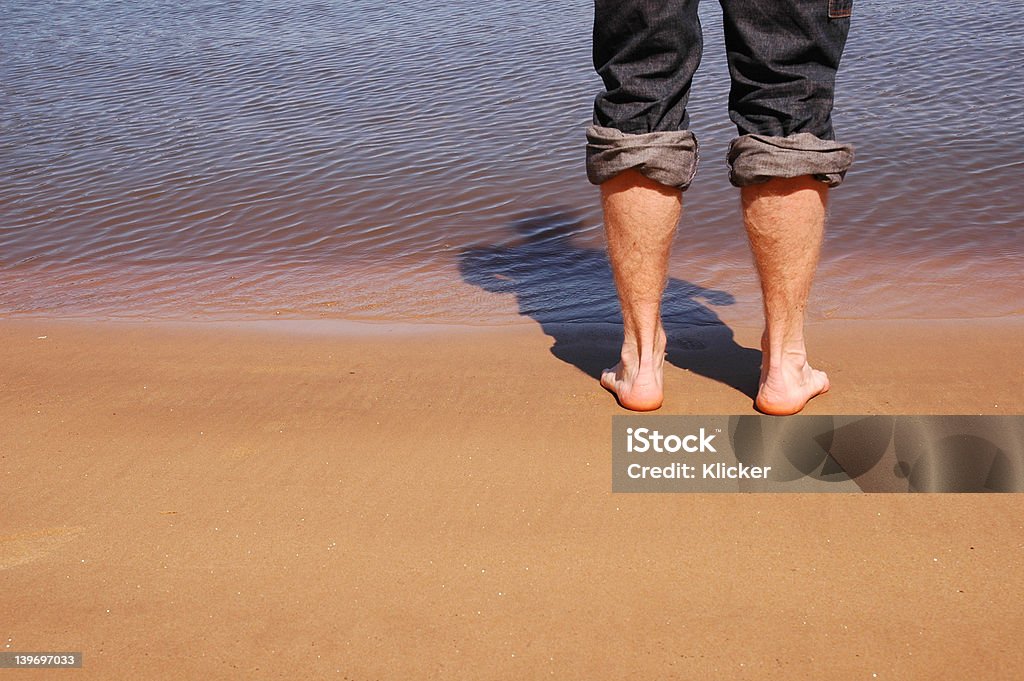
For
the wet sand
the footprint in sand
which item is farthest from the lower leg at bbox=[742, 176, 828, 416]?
the footprint in sand

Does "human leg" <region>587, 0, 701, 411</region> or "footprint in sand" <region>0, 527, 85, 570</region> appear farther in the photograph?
"human leg" <region>587, 0, 701, 411</region>

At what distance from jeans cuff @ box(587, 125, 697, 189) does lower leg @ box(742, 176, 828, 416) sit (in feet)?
0.49

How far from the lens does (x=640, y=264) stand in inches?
88.4

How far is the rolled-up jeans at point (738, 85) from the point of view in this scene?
2.04m

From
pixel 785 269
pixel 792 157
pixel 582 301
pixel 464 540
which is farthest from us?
pixel 582 301

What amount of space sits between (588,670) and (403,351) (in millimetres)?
1417

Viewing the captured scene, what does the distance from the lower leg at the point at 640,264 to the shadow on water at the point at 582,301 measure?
0.22m

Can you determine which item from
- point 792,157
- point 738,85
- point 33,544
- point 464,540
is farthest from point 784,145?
point 33,544

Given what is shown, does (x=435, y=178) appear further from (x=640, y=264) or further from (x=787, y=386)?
(x=787, y=386)

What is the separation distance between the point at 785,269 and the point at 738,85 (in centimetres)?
41

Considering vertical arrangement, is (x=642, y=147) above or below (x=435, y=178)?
above

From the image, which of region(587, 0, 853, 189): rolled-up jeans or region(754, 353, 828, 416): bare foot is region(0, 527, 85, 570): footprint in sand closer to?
region(587, 0, 853, 189): rolled-up jeans

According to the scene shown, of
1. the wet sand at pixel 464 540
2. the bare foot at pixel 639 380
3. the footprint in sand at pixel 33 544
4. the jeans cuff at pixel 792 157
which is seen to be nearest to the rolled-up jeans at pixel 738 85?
the jeans cuff at pixel 792 157

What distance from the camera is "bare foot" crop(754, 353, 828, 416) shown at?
2.21 meters
